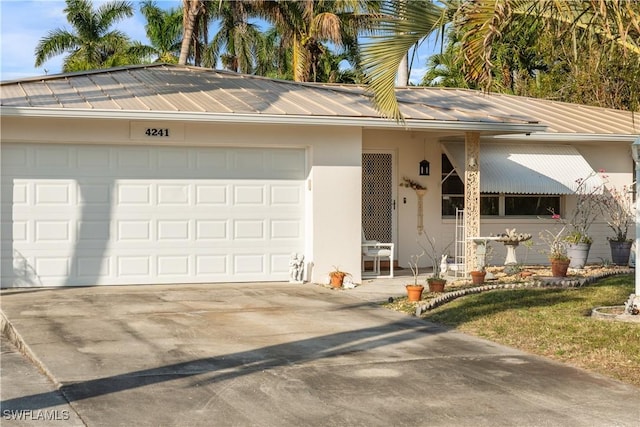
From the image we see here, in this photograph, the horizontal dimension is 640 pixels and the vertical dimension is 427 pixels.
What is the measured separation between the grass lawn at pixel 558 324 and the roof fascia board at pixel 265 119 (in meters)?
3.24

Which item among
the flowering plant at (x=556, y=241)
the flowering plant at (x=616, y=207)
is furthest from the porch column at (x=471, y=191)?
the flowering plant at (x=616, y=207)

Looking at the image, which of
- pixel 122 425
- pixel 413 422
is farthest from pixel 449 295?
pixel 122 425

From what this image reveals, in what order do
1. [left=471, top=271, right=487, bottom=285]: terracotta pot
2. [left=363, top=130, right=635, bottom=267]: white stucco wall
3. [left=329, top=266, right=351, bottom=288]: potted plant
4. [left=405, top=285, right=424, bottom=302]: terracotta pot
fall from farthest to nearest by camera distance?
[left=363, top=130, right=635, bottom=267]: white stucco wall, [left=329, top=266, right=351, bottom=288]: potted plant, [left=471, top=271, right=487, bottom=285]: terracotta pot, [left=405, top=285, right=424, bottom=302]: terracotta pot

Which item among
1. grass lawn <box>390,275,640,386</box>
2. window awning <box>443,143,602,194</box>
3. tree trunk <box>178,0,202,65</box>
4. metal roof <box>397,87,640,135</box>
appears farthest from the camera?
tree trunk <box>178,0,202,65</box>

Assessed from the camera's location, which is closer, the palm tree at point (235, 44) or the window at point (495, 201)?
the window at point (495, 201)

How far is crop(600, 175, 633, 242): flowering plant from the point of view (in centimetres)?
1814

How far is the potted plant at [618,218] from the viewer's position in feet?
56.8

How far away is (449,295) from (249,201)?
4069mm

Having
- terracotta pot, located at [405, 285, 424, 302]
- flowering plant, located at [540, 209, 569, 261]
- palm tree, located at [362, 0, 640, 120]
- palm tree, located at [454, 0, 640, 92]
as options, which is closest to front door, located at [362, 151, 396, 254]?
flowering plant, located at [540, 209, 569, 261]

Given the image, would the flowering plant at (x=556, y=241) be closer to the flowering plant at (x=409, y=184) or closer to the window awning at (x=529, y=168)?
the window awning at (x=529, y=168)

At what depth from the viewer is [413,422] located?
6359mm

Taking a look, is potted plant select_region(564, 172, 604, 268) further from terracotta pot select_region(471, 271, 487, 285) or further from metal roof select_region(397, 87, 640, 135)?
terracotta pot select_region(471, 271, 487, 285)

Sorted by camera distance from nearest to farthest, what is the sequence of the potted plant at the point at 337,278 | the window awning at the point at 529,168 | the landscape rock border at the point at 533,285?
the landscape rock border at the point at 533,285 → the potted plant at the point at 337,278 → the window awning at the point at 529,168

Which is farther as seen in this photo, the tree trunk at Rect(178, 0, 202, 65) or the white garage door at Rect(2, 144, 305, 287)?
the tree trunk at Rect(178, 0, 202, 65)
